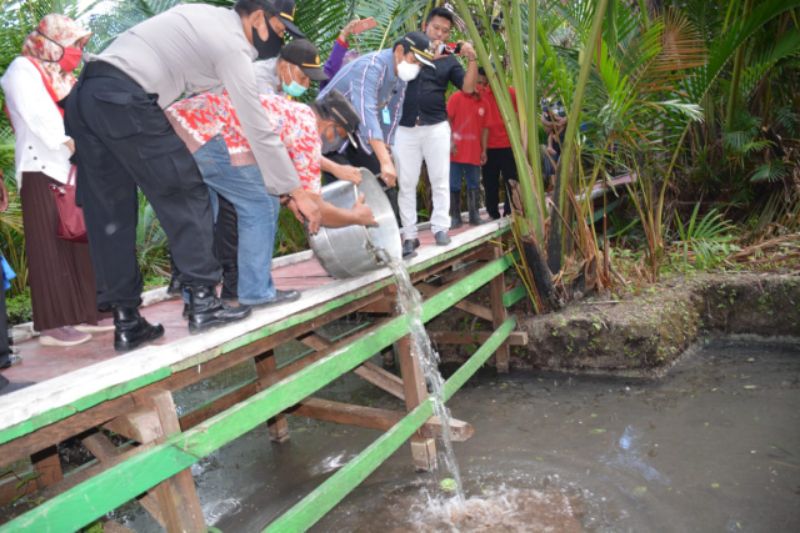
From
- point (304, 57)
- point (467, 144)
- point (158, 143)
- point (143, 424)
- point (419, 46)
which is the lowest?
point (143, 424)

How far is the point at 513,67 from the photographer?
5.28 metres

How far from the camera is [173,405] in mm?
2412

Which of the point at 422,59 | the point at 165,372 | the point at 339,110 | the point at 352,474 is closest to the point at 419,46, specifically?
the point at 422,59

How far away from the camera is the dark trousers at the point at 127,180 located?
2.52 metres

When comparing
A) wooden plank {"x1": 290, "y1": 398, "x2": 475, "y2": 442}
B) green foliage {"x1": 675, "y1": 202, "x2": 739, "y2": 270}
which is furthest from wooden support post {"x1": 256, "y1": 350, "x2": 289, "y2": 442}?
green foliage {"x1": 675, "y1": 202, "x2": 739, "y2": 270}

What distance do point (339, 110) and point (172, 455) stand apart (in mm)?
2235

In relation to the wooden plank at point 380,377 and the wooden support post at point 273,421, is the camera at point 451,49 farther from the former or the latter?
the wooden support post at point 273,421

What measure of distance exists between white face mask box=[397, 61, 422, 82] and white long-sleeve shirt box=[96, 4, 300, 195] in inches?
67.6

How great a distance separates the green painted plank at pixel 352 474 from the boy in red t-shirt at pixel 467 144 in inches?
81.5

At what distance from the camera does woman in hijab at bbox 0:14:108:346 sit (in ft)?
9.75

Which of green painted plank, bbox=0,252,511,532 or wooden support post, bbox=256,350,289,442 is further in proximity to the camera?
wooden support post, bbox=256,350,289,442

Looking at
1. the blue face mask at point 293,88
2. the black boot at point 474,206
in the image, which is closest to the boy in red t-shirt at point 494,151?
the black boot at point 474,206

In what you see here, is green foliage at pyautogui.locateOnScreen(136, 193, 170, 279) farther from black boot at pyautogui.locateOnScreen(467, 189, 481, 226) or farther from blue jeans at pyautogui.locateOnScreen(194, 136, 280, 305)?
blue jeans at pyautogui.locateOnScreen(194, 136, 280, 305)

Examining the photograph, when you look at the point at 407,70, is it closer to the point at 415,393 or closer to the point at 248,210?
the point at 248,210
